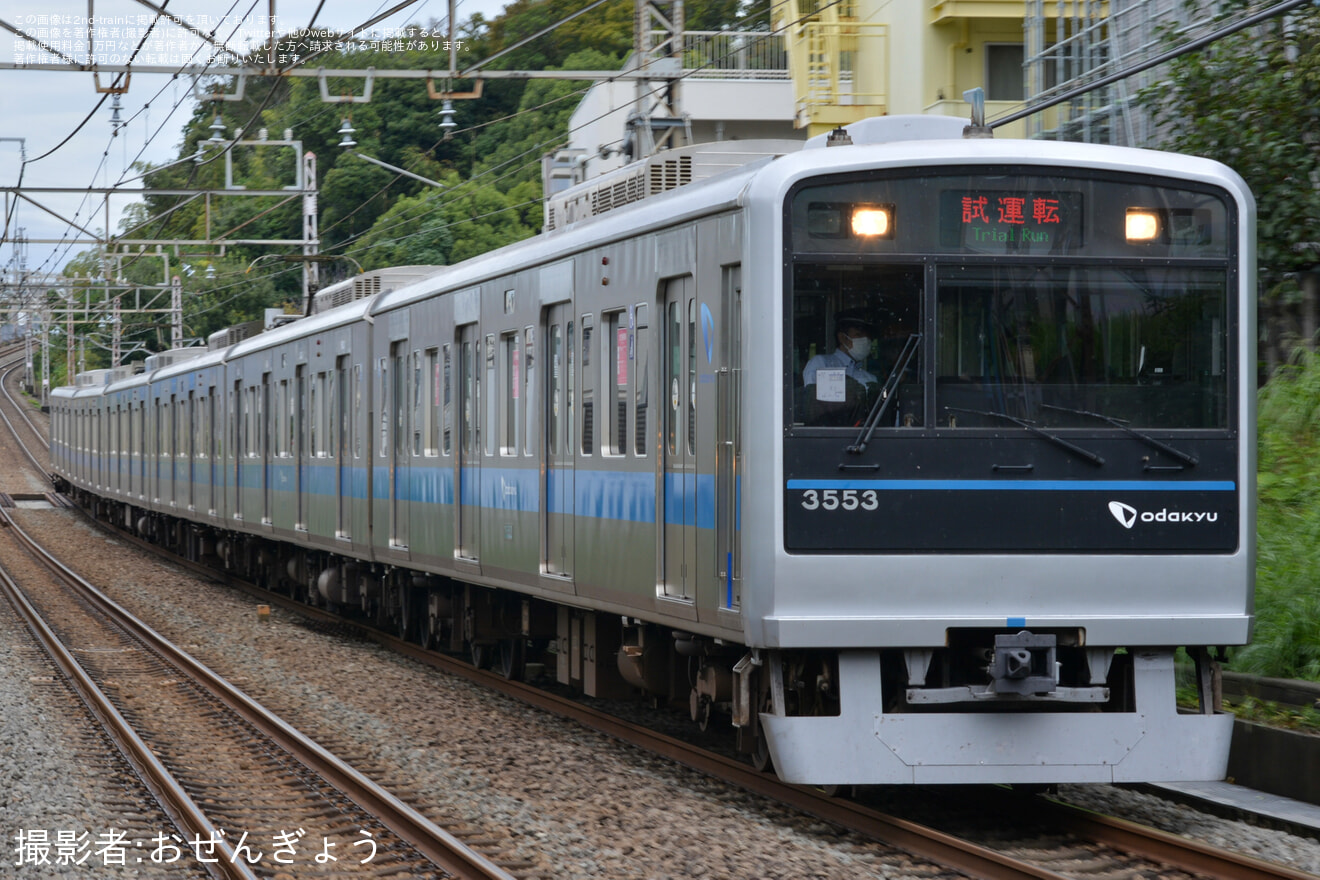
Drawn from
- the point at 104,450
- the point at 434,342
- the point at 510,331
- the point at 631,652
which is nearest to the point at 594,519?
the point at 631,652

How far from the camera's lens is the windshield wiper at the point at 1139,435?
291 inches

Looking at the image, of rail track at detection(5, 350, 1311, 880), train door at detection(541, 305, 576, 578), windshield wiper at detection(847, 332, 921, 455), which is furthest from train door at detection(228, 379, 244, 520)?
windshield wiper at detection(847, 332, 921, 455)

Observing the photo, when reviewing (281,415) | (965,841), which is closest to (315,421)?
(281,415)

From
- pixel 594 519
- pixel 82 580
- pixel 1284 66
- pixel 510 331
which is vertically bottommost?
pixel 82 580

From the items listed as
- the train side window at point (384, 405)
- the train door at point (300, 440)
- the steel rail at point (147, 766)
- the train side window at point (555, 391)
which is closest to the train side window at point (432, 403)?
the train side window at point (384, 405)

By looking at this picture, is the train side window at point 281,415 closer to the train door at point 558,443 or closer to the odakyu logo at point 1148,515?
the train door at point 558,443

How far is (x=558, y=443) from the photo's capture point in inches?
413

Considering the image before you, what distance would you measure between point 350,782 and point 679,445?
240 cm

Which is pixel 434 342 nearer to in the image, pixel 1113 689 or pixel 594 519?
pixel 594 519

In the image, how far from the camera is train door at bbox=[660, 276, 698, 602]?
8.28m

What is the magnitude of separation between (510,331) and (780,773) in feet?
15.8

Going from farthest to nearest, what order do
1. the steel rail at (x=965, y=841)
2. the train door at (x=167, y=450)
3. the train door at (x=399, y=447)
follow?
the train door at (x=167, y=450) < the train door at (x=399, y=447) < the steel rail at (x=965, y=841)

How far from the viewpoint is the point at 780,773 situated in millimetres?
7242

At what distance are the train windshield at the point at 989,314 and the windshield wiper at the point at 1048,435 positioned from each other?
0.02m
